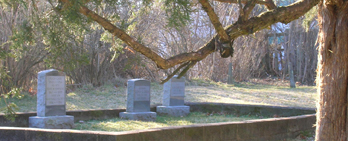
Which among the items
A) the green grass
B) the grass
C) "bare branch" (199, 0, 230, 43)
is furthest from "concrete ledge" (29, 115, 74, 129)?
"bare branch" (199, 0, 230, 43)

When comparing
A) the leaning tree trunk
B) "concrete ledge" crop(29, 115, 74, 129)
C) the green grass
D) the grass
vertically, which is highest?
the leaning tree trunk

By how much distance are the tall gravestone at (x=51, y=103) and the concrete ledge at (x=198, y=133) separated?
220 centimetres

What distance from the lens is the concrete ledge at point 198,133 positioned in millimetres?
5254

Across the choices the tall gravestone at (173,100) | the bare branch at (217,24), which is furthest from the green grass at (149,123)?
the bare branch at (217,24)

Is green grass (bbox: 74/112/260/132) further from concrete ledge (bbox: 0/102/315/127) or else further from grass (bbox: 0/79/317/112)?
grass (bbox: 0/79/317/112)

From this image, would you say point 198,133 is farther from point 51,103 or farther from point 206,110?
point 206,110

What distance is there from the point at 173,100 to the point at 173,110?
1.55 ft

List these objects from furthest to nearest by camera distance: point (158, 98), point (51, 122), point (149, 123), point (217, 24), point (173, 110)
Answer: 1. point (158, 98)
2. point (173, 110)
3. point (149, 123)
4. point (51, 122)
5. point (217, 24)

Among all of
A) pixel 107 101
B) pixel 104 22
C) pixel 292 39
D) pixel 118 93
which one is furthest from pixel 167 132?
pixel 292 39

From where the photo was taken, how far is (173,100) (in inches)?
428

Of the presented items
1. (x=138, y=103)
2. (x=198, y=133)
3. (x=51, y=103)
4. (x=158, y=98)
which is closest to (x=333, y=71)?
(x=198, y=133)

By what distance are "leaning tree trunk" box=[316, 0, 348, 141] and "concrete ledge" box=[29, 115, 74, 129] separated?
16.8ft

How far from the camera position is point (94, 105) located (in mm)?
12297

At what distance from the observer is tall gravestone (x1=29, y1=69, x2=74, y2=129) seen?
7895 millimetres
